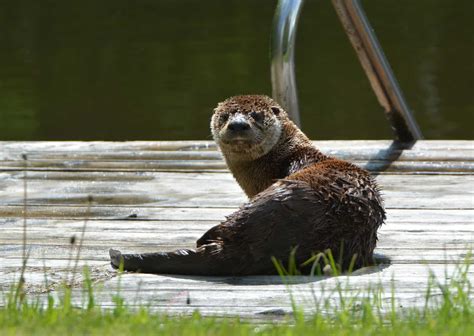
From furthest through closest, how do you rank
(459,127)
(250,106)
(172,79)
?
(172,79) → (459,127) → (250,106)

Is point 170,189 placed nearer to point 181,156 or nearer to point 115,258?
point 181,156

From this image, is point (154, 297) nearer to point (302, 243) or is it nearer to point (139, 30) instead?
point (302, 243)

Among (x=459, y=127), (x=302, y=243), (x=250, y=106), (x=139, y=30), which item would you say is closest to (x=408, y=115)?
(x=250, y=106)

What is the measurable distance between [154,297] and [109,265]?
1.68ft

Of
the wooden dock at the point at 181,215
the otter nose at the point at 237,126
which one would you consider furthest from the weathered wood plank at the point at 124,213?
the otter nose at the point at 237,126

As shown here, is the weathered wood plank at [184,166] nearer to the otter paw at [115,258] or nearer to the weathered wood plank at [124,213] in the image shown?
the weathered wood plank at [124,213]

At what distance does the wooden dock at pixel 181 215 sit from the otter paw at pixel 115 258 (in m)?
0.03

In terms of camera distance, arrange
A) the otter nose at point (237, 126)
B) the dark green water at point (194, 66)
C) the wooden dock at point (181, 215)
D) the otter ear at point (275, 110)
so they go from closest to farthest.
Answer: the wooden dock at point (181, 215)
the otter nose at point (237, 126)
the otter ear at point (275, 110)
the dark green water at point (194, 66)

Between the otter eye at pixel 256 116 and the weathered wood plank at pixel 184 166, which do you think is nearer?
the otter eye at pixel 256 116

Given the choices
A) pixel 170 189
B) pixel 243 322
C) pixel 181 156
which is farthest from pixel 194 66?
pixel 243 322

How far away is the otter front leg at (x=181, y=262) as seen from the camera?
4117 mm

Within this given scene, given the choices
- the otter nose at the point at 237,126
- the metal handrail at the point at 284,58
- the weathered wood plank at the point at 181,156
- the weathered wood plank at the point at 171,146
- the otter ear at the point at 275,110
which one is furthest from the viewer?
the weathered wood plank at the point at 171,146

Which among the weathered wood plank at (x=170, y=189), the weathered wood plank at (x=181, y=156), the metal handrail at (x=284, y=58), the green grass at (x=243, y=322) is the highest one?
the metal handrail at (x=284, y=58)

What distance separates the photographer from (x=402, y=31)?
670 inches
